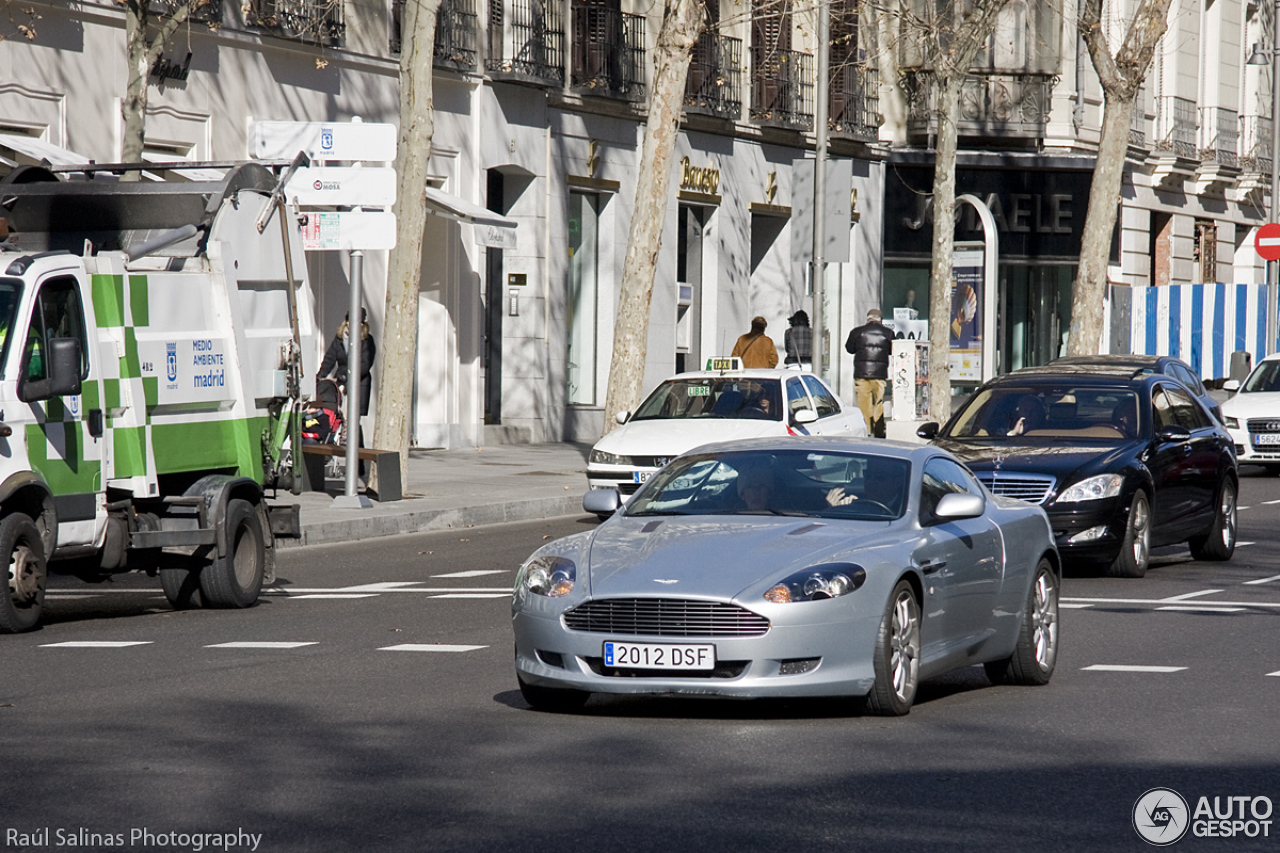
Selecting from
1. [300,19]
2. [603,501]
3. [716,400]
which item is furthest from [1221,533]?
[300,19]

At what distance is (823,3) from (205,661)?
2008 centimetres

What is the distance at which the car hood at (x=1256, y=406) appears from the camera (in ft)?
88.4

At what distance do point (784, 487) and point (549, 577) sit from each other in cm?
138

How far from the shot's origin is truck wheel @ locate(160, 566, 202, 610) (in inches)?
547

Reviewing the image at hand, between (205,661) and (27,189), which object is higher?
(27,189)

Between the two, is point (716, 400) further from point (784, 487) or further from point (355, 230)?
point (784, 487)

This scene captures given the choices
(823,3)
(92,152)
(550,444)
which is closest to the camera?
(92,152)

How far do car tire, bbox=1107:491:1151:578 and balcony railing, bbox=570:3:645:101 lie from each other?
1926 cm

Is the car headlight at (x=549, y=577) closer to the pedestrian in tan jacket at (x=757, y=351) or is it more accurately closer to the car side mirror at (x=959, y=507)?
the car side mirror at (x=959, y=507)

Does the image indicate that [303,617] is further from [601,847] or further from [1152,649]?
[601,847]

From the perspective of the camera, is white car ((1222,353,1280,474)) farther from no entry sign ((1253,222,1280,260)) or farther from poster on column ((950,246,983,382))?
no entry sign ((1253,222,1280,260))

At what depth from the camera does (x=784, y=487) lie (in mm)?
9773

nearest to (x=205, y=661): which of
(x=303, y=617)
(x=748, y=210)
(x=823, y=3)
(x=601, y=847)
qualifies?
(x=303, y=617)

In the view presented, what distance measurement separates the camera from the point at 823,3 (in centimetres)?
2906
